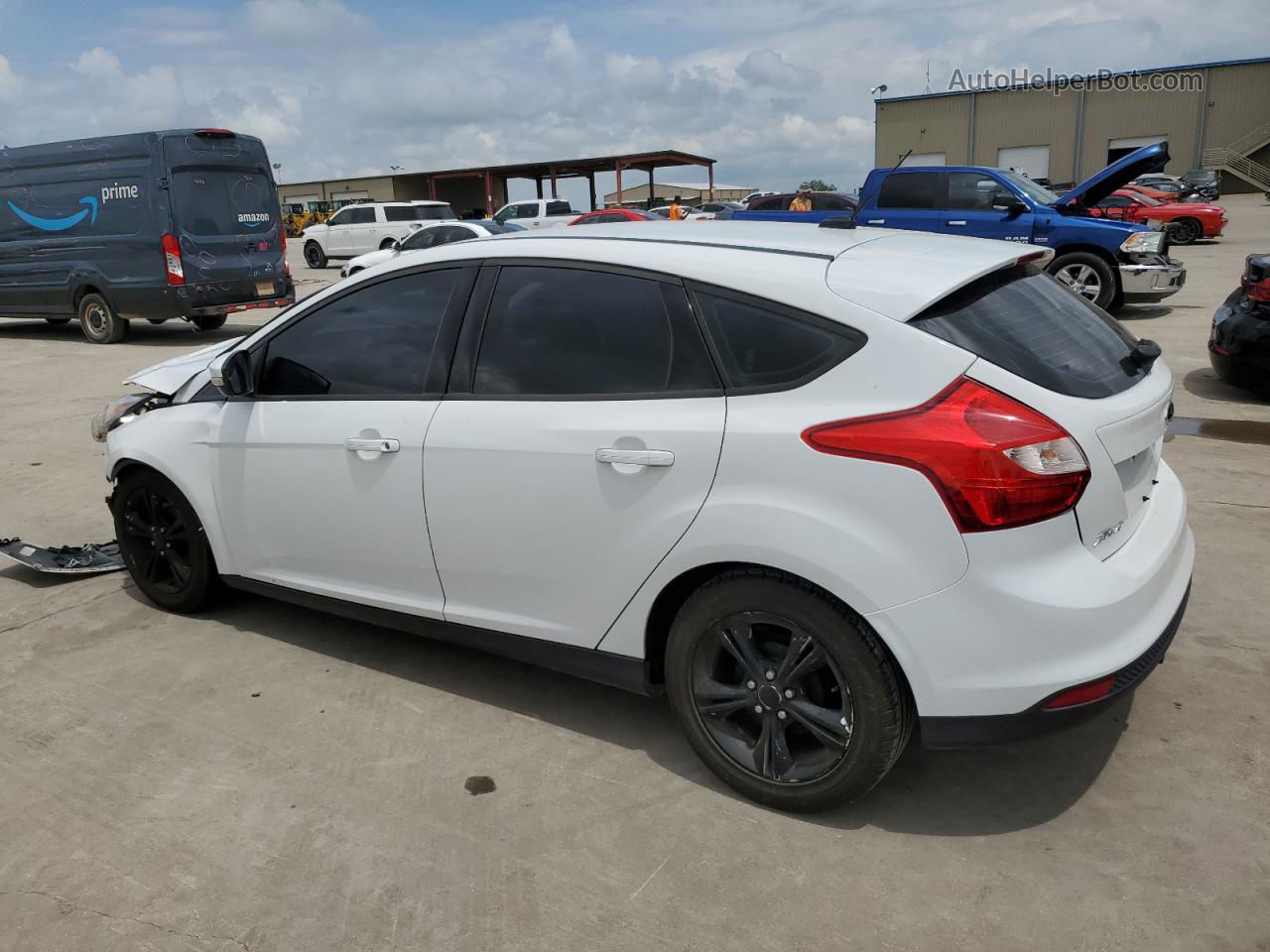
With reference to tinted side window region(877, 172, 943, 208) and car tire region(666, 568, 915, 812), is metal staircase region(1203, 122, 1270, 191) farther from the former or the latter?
car tire region(666, 568, 915, 812)

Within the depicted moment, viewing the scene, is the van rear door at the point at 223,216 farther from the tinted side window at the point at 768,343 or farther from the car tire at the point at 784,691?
the car tire at the point at 784,691

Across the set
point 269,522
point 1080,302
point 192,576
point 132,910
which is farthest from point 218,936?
point 1080,302

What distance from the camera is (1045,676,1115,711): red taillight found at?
2.43 m

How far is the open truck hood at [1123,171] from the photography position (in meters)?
9.95

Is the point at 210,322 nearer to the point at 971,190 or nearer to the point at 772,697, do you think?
the point at 971,190

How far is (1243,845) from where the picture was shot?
8.52ft

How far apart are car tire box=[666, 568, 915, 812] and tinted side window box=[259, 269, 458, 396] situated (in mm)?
1310

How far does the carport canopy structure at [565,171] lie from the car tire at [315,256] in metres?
19.0

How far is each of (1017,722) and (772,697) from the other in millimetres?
638

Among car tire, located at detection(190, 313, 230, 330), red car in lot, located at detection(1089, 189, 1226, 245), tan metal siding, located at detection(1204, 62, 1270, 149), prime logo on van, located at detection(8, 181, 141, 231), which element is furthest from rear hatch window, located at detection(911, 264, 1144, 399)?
tan metal siding, located at detection(1204, 62, 1270, 149)

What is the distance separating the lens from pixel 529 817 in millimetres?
2865

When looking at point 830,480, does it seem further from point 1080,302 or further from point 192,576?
point 192,576

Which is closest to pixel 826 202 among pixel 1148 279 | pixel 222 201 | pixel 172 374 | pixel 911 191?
pixel 911 191

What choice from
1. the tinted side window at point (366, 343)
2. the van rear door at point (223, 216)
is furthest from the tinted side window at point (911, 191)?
the tinted side window at point (366, 343)
